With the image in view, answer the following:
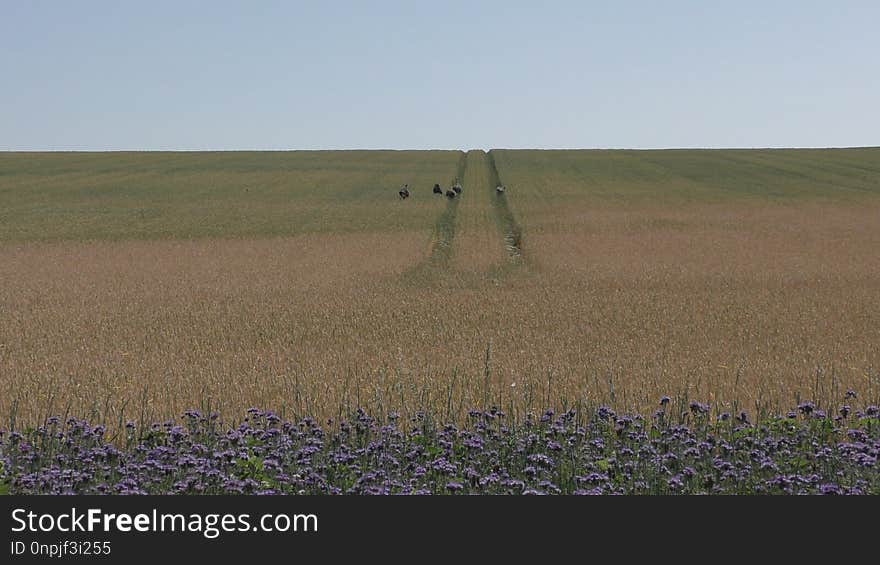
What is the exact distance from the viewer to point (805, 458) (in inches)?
339

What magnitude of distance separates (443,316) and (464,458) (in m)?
10.9

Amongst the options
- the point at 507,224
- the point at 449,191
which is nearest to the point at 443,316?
the point at 507,224

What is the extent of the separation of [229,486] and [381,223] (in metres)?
37.9

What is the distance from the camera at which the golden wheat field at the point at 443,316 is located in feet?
40.0

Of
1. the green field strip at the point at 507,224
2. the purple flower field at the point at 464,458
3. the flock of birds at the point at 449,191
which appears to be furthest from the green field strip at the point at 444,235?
the purple flower field at the point at 464,458

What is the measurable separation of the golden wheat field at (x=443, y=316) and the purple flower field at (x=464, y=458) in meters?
0.86

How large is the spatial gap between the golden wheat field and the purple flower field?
34.0 inches

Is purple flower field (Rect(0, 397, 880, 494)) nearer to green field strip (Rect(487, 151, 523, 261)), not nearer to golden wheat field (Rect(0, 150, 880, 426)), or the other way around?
golden wheat field (Rect(0, 150, 880, 426))

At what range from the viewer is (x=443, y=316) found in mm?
19250

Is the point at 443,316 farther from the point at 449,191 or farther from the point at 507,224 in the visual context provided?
the point at 449,191

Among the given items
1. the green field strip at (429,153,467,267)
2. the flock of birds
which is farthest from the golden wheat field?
the flock of birds

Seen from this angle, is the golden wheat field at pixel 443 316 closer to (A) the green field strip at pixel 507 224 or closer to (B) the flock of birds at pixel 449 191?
(A) the green field strip at pixel 507 224

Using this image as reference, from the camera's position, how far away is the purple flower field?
7.57 metres

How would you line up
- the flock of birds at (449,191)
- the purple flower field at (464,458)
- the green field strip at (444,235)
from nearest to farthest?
the purple flower field at (464,458), the green field strip at (444,235), the flock of birds at (449,191)
